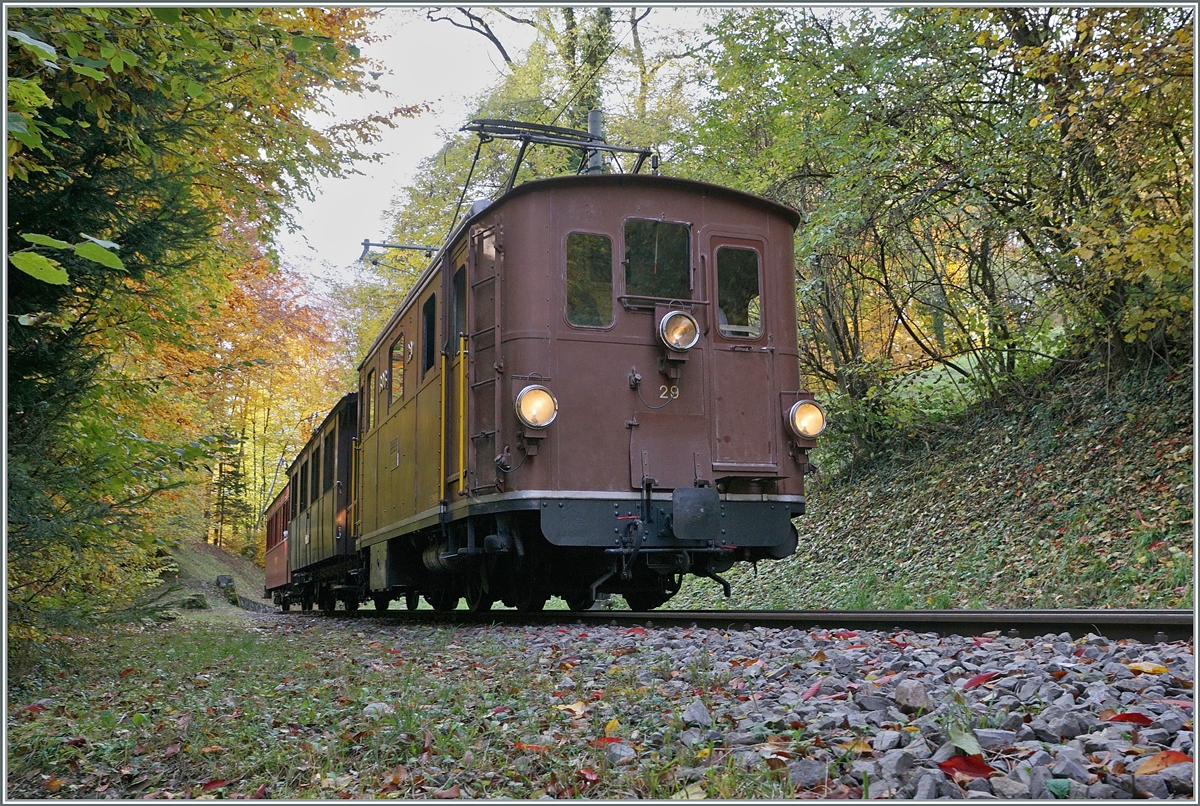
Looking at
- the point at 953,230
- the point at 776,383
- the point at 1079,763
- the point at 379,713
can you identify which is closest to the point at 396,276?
the point at 953,230

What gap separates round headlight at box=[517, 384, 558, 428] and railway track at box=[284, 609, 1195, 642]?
1.74 metres

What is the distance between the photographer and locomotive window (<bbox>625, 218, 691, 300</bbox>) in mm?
8047

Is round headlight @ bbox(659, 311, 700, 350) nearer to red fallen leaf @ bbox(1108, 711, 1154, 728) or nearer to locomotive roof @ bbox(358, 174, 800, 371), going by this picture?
locomotive roof @ bbox(358, 174, 800, 371)

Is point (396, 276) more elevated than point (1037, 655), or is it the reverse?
point (396, 276)

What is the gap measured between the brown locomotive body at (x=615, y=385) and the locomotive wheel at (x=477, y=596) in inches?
44.8

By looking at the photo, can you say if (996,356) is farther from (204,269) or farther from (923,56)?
(204,269)

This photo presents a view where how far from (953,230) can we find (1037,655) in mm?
10416

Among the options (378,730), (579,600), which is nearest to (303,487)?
(579,600)

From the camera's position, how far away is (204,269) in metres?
8.79

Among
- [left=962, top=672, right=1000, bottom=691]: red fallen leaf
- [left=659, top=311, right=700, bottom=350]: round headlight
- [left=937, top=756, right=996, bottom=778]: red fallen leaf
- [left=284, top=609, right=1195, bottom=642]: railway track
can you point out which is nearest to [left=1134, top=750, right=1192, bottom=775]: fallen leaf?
[left=937, top=756, right=996, bottom=778]: red fallen leaf

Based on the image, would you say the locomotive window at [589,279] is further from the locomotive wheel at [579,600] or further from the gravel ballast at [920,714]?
the gravel ballast at [920,714]

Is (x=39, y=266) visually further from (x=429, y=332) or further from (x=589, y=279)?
(x=429, y=332)

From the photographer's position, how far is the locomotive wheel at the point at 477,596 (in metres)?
9.98

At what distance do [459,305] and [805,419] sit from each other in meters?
3.00
